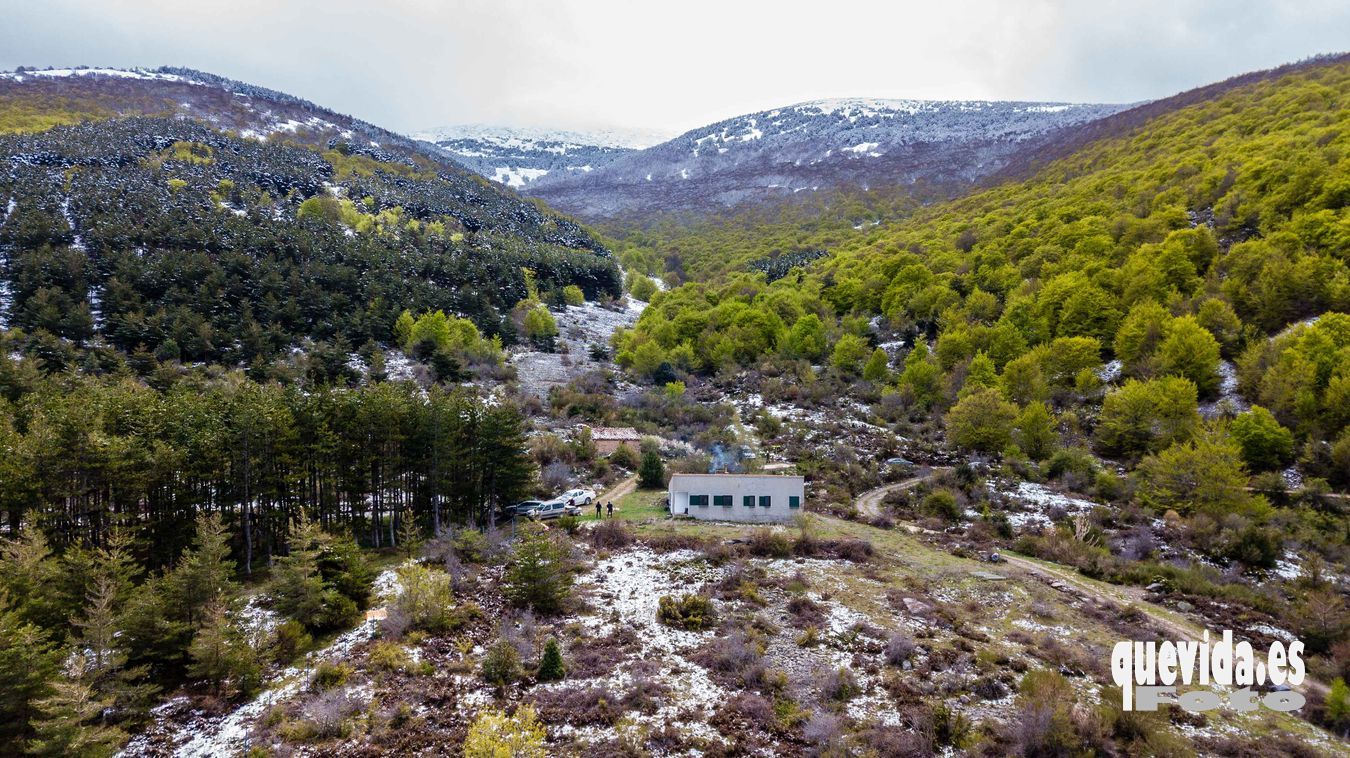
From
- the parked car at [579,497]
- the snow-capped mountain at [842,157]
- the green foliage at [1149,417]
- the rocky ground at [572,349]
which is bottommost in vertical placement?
the parked car at [579,497]

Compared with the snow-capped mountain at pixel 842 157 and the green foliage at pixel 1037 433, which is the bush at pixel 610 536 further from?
the snow-capped mountain at pixel 842 157

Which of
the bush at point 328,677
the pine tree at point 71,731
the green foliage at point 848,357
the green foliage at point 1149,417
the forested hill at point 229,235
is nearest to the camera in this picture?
the pine tree at point 71,731

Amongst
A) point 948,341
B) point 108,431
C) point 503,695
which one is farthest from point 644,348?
point 503,695

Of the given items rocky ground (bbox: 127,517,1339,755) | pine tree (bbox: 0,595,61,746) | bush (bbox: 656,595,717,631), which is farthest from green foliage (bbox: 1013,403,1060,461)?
pine tree (bbox: 0,595,61,746)

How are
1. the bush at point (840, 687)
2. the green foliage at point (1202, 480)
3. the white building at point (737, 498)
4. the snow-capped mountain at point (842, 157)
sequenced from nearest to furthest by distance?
the bush at point (840, 687), the green foliage at point (1202, 480), the white building at point (737, 498), the snow-capped mountain at point (842, 157)

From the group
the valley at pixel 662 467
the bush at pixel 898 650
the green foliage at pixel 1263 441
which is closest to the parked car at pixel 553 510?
the valley at pixel 662 467

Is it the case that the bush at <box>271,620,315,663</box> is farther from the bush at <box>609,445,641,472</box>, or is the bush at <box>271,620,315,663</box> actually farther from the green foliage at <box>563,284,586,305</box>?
the green foliage at <box>563,284,586,305</box>

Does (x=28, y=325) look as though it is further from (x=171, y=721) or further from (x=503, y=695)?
(x=503, y=695)
